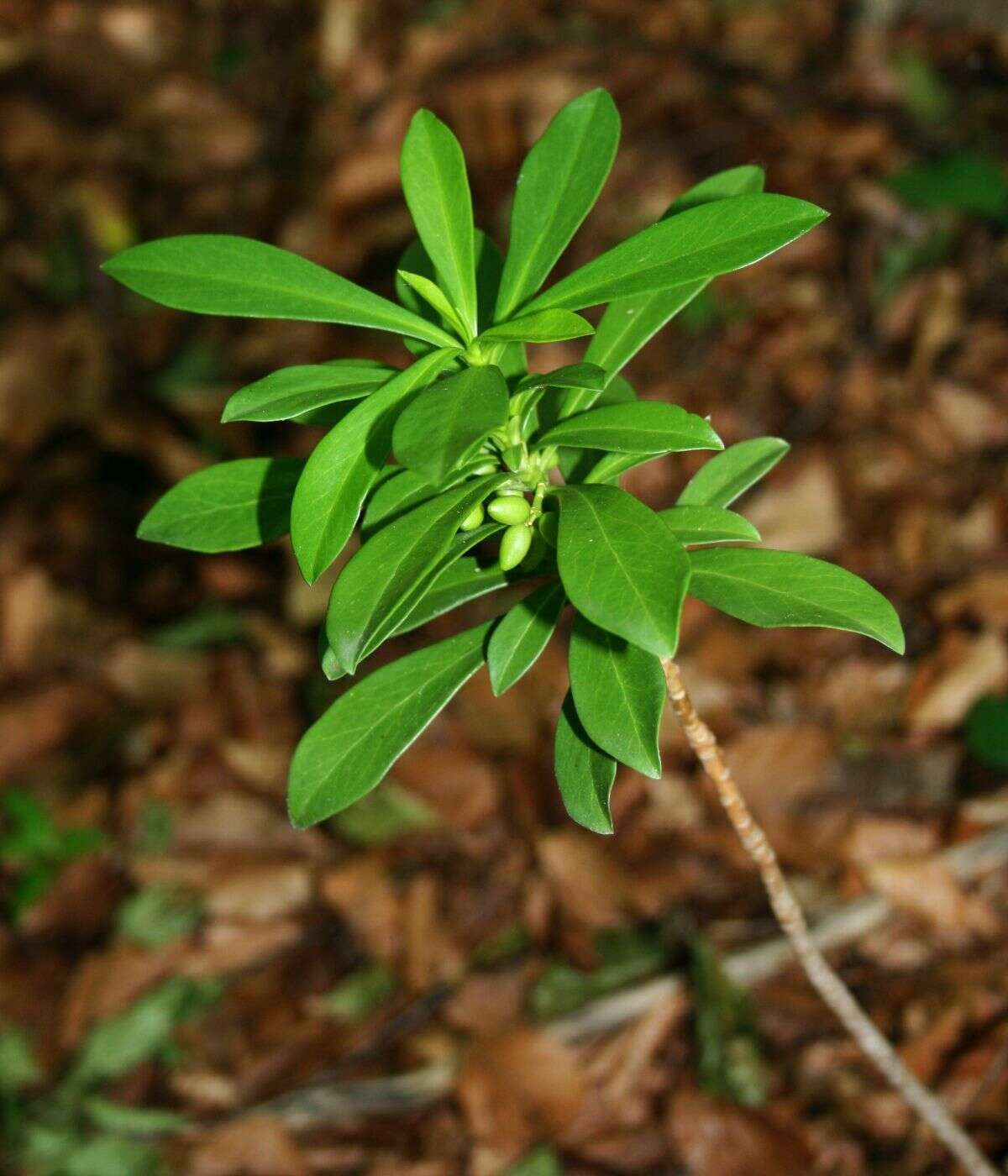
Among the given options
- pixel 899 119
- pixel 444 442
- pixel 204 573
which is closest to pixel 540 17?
pixel 899 119

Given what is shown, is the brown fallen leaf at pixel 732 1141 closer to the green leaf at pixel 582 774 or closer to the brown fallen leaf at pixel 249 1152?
the brown fallen leaf at pixel 249 1152

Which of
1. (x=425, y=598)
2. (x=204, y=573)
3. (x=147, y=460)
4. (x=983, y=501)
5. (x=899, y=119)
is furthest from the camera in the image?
(x=899, y=119)

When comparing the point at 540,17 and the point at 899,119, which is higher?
the point at 540,17

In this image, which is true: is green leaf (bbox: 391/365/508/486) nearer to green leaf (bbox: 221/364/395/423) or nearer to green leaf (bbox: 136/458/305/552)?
green leaf (bbox: 221/364/395/423)

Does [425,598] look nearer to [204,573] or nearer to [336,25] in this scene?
[204,573]

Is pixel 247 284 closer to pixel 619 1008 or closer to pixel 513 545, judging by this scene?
pixel 513 545

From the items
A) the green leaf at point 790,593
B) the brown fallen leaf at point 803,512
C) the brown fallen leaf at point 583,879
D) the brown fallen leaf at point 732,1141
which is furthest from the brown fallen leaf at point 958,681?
the green leaf at point 790,593

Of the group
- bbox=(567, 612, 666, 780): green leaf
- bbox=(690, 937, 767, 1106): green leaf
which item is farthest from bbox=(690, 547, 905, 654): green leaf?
bbox=(690, 937, 767, 1106): green leaf

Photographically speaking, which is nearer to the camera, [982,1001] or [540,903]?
[982,1001]
